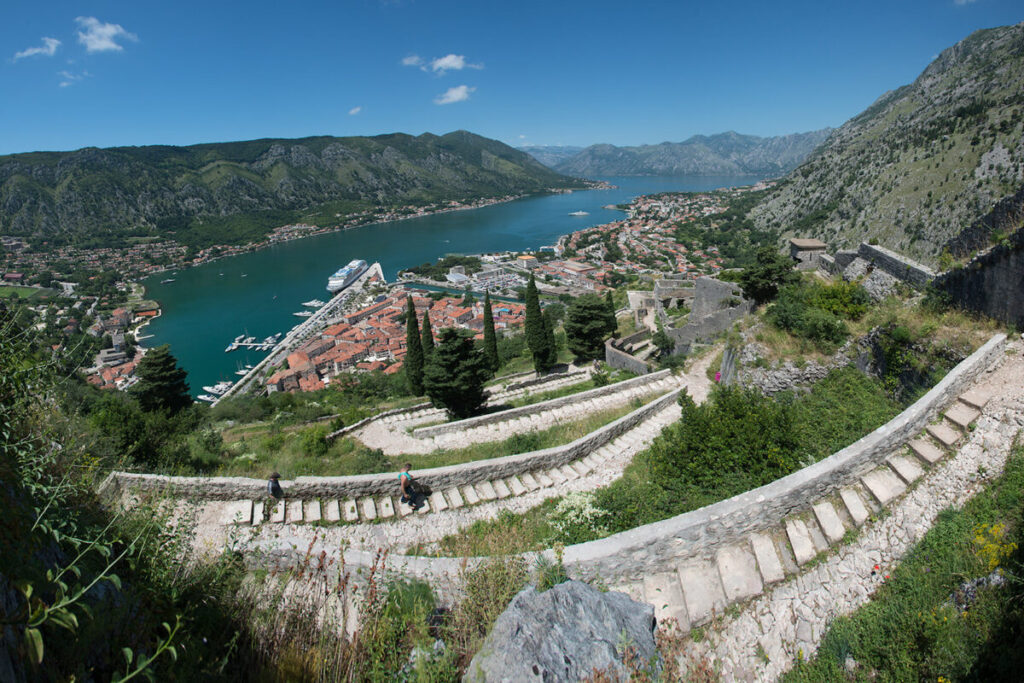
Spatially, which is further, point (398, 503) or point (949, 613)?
point (398, 503)

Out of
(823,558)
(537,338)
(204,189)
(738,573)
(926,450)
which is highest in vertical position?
(204,189)

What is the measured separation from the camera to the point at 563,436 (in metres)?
8.94

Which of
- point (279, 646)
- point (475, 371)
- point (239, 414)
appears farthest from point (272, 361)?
point (279, 646)

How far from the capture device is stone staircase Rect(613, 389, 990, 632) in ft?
12.7

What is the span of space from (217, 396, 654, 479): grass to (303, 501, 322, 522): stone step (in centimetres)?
Result: 163

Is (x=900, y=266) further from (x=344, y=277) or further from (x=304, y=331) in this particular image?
(x=344, y=277)

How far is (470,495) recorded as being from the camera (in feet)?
21.8

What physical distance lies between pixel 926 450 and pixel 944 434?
29 cm

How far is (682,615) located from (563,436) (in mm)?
5169

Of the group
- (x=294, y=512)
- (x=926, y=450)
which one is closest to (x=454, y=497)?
(x=294, y=512)

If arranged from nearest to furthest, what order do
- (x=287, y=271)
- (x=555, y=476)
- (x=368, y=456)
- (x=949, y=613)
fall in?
(x=949, y=613) → (x=555, y=476) → (x=368, y=456) → (x=287, y=271)

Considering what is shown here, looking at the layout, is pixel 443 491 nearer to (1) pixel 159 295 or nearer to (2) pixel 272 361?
(2) pixel 272 361

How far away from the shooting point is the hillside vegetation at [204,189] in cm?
11381

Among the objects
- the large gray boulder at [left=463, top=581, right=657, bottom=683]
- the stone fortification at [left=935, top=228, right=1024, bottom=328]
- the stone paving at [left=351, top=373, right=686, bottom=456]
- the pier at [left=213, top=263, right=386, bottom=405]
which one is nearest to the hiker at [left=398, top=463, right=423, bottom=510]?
the large gray boulder at [left=463, top=581, right=657, bottom=683]
